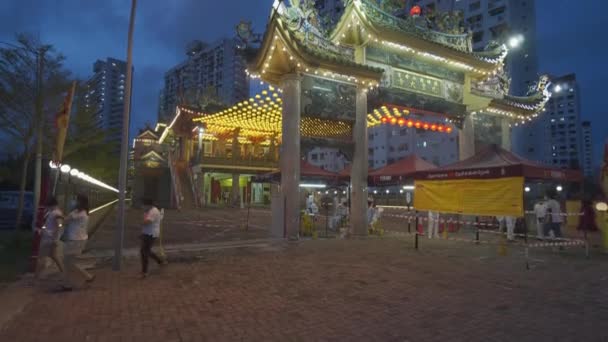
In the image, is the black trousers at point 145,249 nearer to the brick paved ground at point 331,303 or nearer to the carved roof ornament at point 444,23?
the brick paved ground at point 331,303

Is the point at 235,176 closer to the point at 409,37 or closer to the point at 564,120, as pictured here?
the point at 409,37

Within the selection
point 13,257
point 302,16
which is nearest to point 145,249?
point 13,257

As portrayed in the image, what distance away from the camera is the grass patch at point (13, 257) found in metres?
7.96

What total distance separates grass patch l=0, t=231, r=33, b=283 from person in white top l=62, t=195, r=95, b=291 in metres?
1.81

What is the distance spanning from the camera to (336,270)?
8.41 metres

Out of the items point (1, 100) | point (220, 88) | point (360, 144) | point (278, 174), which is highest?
point (220, 88)

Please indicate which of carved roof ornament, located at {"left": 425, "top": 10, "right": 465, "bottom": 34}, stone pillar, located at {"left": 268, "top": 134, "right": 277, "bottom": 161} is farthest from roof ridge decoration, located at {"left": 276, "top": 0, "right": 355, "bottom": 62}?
stone pillar, located at {"left": 268, "top": 134, "right": 277, "bottom": 161}

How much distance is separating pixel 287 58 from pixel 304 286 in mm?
8579

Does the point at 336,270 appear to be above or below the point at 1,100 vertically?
below

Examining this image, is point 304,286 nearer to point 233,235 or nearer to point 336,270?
point 336,270

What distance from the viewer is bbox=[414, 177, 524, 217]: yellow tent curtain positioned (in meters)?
9.36

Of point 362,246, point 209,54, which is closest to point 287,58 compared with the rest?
point 362,246

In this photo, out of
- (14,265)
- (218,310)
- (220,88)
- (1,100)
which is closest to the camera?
(218,310)

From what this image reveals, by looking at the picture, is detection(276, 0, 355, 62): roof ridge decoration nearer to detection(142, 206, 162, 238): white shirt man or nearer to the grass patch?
detection(142, 206, 162, 238): white shirt man
